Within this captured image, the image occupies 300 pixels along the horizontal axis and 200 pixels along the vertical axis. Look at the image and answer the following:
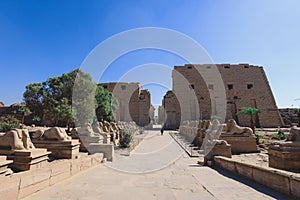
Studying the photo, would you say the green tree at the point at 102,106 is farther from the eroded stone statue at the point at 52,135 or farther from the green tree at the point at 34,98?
the eroded stone statue at the point at 52,135

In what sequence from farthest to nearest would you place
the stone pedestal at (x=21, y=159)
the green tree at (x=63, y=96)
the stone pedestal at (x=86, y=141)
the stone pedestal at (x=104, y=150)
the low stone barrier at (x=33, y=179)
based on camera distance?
the green tree at (x=63, y=96) → the stone pedestal at (x=86, y=141) → the stone pedestal at (x=104, y=150) → the stone pedestal at (x=21, y=159) → the low stone barrier at (x=33, y=179)

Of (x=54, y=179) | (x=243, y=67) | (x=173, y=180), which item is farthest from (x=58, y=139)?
(x=243, y=67)

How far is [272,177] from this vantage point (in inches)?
133

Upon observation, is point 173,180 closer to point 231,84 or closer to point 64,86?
point 64,86

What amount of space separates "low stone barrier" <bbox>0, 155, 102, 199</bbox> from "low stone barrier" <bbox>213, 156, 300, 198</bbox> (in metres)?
3.73

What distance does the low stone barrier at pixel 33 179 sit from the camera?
2.52 m

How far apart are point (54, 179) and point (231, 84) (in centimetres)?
3384

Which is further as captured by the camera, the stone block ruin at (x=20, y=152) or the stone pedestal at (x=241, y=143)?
the stone pedestal at (x=241, y=143)

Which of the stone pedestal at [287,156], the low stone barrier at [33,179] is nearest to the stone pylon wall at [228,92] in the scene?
the stone pedestal at [287,156]

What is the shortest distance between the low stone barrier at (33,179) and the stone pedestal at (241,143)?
746 centimetres

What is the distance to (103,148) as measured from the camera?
6.95 meters

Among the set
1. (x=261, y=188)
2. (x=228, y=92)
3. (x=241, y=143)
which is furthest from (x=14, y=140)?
(x=228, y=92)

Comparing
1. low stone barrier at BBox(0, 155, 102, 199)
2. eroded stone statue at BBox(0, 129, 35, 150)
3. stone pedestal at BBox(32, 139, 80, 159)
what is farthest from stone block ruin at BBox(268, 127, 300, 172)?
eroded stone statue at BBox(0, 129, 35, 150)

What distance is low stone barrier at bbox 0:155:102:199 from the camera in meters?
2.52
